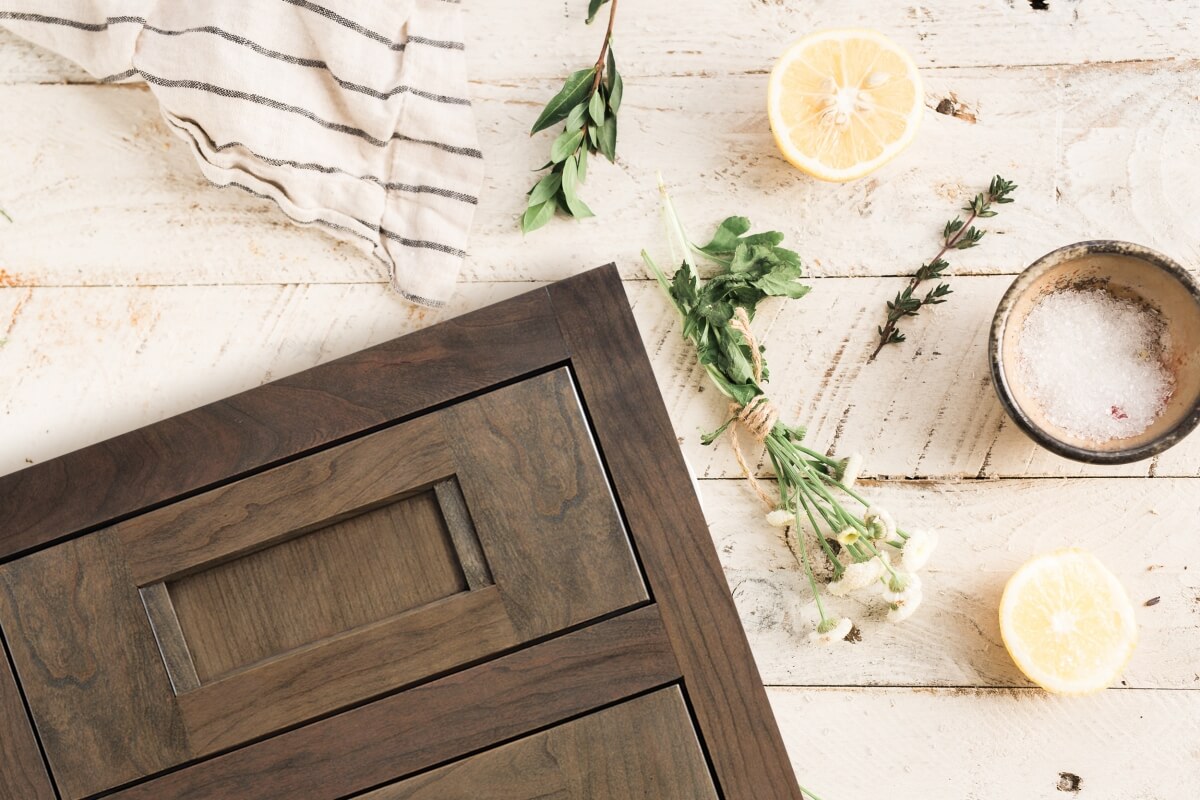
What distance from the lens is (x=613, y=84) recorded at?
99 centimetres

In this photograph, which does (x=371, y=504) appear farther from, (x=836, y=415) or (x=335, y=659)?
(x=836, y=415)

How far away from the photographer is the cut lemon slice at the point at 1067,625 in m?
0.96

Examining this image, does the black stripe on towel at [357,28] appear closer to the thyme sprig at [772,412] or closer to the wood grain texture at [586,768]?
the thyme sprig at [772,412]

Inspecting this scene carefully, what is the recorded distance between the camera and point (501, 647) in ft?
2.94

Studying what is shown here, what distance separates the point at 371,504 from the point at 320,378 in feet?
0.47

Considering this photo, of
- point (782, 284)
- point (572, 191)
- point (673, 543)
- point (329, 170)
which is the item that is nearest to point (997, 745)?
point (673, 543)

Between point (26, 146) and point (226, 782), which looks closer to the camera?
point (226, 782)

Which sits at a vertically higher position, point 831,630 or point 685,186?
point 685,186

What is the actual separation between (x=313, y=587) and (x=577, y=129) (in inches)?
22.8

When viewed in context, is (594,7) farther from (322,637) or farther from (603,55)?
(322,637)

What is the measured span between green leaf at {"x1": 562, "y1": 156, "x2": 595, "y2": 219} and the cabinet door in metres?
0.21

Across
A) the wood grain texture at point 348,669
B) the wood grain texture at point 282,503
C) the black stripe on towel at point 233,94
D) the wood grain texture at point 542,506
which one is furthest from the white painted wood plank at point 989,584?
the black stripe on towel at point 233,94

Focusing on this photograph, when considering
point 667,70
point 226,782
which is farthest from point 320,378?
point 667,70

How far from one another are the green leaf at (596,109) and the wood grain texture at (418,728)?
22.2 inches
